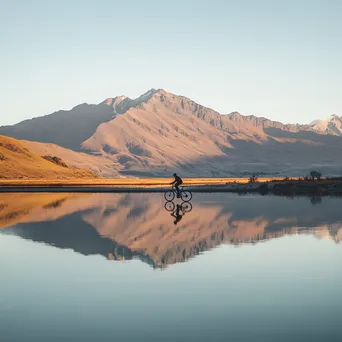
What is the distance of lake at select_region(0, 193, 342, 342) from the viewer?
10625 millimetres

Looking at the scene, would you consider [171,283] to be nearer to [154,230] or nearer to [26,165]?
[154,230]

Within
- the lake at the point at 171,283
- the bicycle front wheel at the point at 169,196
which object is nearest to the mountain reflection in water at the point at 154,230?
the lake at the point at 171,283

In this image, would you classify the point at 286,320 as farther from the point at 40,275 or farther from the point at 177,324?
the point at 40,275

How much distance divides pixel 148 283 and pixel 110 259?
4.22 meters

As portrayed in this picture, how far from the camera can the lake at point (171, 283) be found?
1062cm

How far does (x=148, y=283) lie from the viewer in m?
14.8

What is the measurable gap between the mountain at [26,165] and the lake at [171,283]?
135477 millimetres

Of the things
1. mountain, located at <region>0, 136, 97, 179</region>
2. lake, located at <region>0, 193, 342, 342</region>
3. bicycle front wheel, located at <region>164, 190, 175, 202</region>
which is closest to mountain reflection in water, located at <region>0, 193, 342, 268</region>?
lake, located at <region>0, 193, 342, 342</region>

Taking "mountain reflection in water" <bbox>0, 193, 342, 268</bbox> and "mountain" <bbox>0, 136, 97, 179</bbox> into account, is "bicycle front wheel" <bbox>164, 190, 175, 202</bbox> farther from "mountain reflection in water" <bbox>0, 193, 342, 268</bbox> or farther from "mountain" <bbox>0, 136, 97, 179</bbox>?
"mountain" <bbox>0, 136, 97, 179</bbox>

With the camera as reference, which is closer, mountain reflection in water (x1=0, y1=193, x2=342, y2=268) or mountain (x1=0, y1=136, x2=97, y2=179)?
mountain reflection in water (x1=0, y1=193, x2=342, y2=268)

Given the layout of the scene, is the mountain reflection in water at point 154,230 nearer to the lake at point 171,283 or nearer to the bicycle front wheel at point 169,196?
the lake at point 171,283

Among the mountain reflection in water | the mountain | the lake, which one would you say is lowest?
the lake

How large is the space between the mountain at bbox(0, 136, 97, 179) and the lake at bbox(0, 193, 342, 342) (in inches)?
5334

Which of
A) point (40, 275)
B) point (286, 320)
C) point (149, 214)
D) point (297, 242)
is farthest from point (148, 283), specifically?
point (149, 214)
